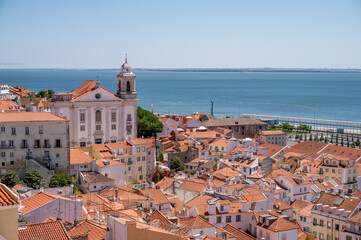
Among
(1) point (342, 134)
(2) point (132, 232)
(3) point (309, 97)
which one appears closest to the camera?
(2) point (132, 232)

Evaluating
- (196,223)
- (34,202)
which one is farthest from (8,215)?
(196,223)

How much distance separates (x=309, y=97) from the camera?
142250 mm

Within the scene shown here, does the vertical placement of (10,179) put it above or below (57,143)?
below

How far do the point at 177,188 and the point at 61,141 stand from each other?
6.98 meters

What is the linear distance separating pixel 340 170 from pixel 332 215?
12724mm

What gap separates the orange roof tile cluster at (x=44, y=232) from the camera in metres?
8.89

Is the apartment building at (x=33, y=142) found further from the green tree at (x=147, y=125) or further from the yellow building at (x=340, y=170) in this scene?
the yellow building at (x=340, y=170)

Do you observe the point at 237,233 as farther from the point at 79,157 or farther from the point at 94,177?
the point at 79,157

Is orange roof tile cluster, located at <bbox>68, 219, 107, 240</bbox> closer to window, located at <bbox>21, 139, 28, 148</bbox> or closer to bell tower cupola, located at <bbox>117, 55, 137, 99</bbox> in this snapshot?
window, located at <bbox>21, 139, 28, 148</bbox>

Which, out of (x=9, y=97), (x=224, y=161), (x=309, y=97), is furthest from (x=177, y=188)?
(x=309, y=97)

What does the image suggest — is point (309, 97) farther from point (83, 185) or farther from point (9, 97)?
point (83, 185)

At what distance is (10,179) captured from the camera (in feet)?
82.1

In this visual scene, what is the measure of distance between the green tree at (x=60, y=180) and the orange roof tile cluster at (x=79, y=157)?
176cm

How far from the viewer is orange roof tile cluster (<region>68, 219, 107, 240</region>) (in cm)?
1080
